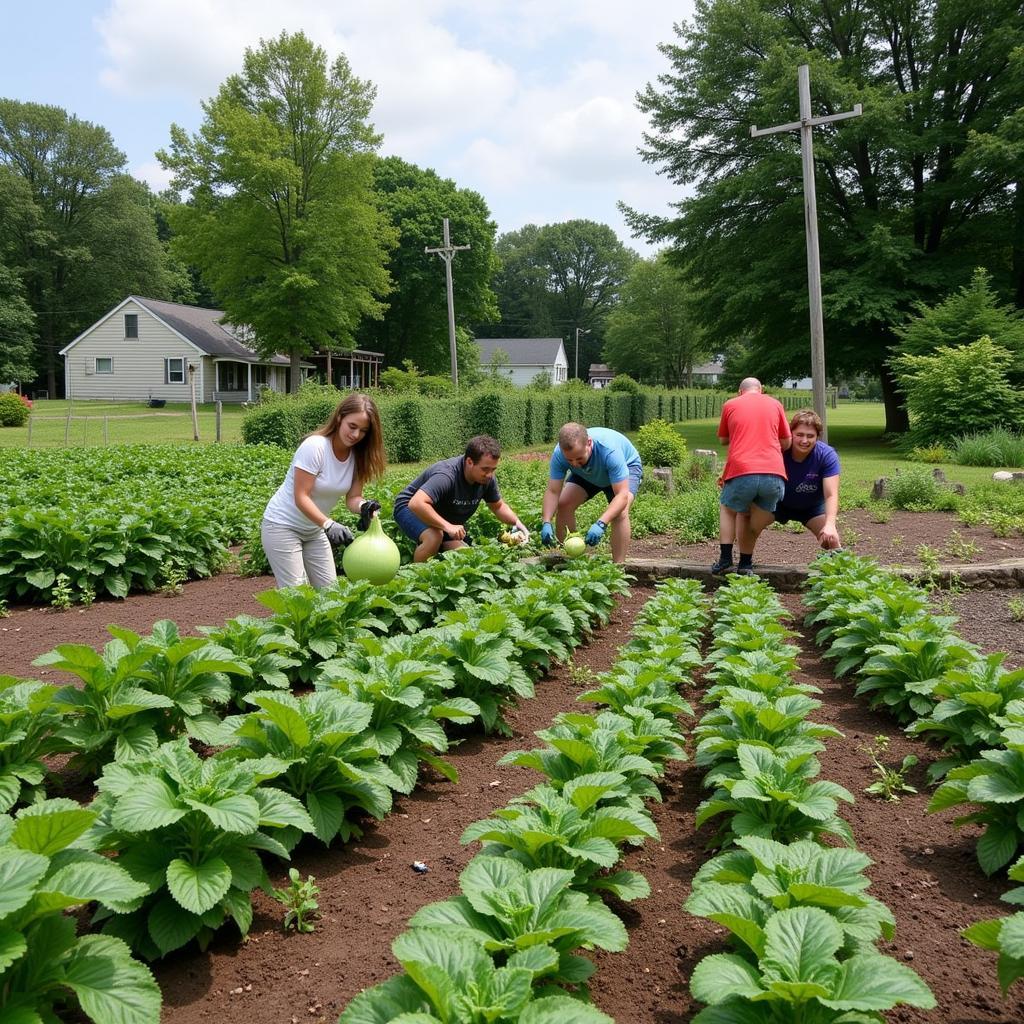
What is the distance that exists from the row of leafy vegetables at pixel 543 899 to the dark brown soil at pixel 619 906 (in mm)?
185

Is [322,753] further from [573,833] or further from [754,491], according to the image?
[754,491]

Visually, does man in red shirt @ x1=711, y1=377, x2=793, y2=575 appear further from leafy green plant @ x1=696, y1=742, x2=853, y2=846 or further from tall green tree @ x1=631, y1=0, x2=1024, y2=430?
tall green tree @ x1=631, y1=0, x2=1024, y2=430

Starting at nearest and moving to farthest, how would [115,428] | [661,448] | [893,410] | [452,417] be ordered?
1. [661,448]
2. [452,417]
3. [893,410]
4. [115,428]

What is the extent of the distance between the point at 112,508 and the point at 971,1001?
27.1 ft

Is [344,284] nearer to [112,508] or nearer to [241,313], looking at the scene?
[241,313]

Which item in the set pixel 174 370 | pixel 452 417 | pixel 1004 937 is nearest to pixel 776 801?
pixel 1004 937

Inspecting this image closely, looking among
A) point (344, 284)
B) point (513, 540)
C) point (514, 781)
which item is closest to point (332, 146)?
point (344, 284)

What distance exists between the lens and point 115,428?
103 feet

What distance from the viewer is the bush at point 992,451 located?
56.1 feet

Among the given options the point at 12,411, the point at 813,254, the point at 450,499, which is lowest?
the point at 450,499

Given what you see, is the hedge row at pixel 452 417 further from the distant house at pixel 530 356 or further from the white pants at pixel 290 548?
the distant house at pixel 530 356

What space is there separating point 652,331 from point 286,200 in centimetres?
4301

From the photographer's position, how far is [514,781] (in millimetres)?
3846

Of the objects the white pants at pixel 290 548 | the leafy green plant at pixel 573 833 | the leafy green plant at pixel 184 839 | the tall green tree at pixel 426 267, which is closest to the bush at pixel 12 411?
the tall green tree at pixel 426 267
